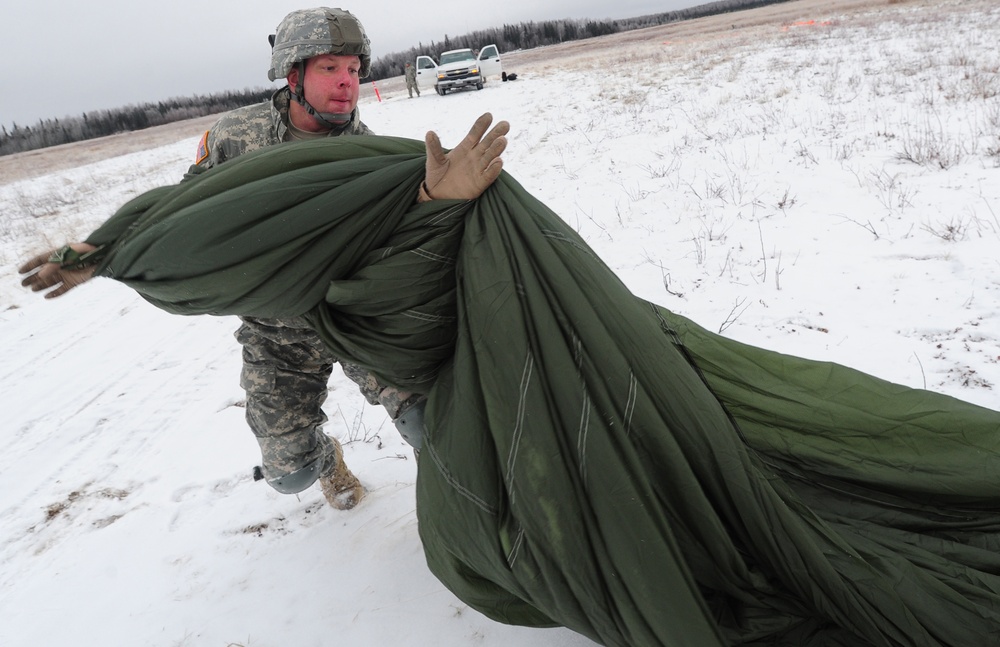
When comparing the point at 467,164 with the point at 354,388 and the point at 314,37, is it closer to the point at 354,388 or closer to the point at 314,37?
the point at 314,37

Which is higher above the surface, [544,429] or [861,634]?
[544,429]

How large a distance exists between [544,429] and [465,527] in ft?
1.24

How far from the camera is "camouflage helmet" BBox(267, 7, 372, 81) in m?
2.29

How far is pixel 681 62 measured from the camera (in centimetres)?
1652

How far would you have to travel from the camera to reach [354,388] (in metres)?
3.82

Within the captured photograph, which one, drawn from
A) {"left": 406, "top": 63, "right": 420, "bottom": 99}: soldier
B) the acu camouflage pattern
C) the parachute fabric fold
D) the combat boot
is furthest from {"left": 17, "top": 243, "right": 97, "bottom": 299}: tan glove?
{"left": 406, "top": 63, "right": 420, "bottom": 99}: soldier

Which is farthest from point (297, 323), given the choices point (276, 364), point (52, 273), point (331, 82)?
point (331, 82)

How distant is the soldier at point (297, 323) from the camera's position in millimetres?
2307

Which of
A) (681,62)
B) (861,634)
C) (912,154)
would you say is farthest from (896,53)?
(861,634)

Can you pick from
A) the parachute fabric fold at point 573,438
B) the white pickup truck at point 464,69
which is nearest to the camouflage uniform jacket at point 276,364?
the parachute fabric fold at point 573,438

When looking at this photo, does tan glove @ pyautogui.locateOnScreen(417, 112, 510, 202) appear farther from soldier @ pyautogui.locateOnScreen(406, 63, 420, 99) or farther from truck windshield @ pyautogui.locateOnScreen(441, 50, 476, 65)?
soldier @ pyautogui.locateOnScreen(406, 63, 420, 99)

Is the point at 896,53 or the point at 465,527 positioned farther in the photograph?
the point at 896,53

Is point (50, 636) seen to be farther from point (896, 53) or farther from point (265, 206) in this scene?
point (896, 53)

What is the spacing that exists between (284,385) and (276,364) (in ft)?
0.34
